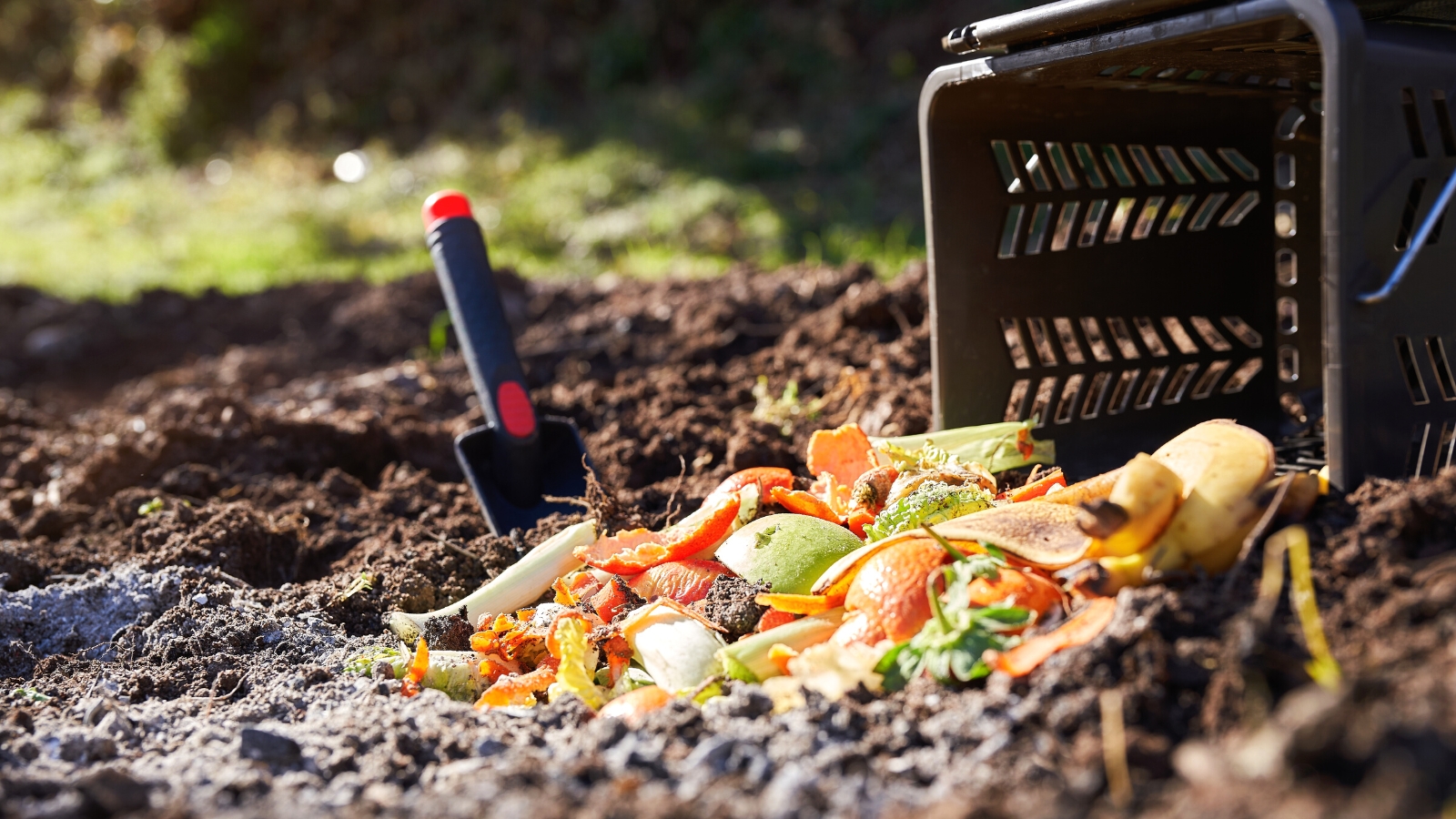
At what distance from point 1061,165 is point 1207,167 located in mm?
450

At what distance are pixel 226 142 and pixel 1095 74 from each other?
12.0 metres

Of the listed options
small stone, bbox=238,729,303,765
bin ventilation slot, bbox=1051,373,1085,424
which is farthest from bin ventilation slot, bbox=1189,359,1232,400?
small stone, bbox=238,729,303,765

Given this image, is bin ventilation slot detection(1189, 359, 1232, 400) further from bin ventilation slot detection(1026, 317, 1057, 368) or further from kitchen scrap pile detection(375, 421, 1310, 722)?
kitchen scrap pile detection(375, 421, 1310, 722)

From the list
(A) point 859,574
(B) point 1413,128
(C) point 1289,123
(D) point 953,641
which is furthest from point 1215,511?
(C) point 1289,123

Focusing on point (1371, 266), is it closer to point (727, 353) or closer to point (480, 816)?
point (480, 816)

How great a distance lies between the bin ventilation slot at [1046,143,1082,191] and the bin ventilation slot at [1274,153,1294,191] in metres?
0.66

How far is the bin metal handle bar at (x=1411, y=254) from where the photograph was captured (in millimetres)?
1423

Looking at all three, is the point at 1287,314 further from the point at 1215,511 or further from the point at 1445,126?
the point at 1215,511

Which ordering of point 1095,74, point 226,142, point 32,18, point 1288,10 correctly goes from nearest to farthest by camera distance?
point 1288,10 < point 1095,74 < point 226,142 < point 32,18

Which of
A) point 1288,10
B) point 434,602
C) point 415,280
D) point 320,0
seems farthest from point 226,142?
point 1288,10

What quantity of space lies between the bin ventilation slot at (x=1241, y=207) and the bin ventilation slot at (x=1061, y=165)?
52 cm

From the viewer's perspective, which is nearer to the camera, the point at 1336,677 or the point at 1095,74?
the point at 1336,677

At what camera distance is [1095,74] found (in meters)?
1.99

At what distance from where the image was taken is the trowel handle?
8.63ft
